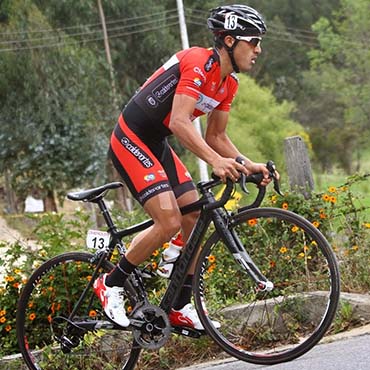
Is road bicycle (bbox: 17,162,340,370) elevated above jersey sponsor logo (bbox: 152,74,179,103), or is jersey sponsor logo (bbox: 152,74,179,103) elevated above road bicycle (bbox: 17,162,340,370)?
jersey sponsor logo (bbox: 152,74,179,103)

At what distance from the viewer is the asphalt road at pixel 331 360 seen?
5.32 meters

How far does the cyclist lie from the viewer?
5348 mm

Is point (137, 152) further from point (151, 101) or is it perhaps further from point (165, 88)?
point (165, 88)

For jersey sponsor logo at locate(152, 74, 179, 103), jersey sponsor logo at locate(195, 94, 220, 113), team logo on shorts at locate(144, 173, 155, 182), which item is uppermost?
jersey sponsor logo at locate(152, 74, 179, 103)

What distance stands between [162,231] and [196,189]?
0.42m

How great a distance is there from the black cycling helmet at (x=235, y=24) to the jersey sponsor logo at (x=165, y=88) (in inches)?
13.6

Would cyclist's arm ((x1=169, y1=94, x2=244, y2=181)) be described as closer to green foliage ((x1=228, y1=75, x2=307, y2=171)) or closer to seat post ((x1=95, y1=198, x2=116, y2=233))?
seat post ((x1=95, y1=198, x2=116, y2=233))

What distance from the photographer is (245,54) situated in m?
5.47

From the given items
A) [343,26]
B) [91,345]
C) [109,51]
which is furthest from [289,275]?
[343,26]

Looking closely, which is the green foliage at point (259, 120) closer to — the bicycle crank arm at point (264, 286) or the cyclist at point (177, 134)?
the cyclist at point (177, 134)

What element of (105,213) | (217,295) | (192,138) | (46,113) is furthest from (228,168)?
(46,113)

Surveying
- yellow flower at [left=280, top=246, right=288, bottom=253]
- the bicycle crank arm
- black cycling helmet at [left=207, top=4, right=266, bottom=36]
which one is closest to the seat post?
the bicycle crank arm

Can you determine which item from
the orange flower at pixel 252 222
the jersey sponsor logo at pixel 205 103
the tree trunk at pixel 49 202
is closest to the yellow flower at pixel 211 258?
the orange flower at pixel 252 222

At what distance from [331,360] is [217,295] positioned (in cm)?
153
